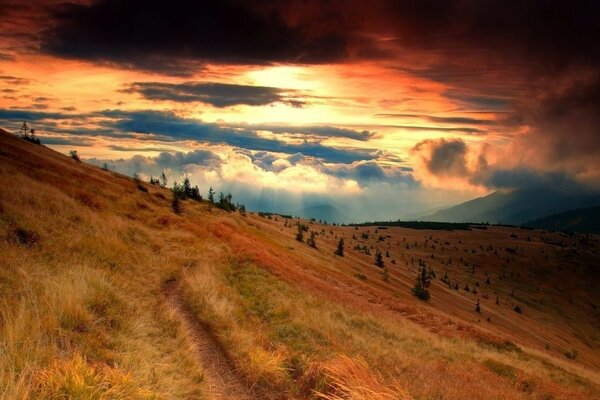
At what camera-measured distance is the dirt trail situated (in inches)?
374

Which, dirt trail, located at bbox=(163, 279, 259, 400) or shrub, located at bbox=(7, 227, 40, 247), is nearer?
dirt trail, located at bbox=(163, 279, 259, 400)

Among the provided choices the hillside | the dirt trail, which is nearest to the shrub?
the hillside

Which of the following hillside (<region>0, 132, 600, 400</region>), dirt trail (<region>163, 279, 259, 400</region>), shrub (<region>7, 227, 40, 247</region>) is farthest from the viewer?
shrub (<region>7, 227, 40, 247</region>)

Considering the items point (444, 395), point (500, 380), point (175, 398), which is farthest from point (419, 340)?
point (175, 398)

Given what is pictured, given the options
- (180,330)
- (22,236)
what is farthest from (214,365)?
(22,236)

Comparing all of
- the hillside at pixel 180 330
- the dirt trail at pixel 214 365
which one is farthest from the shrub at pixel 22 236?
the dirt trail at pixel 214 365

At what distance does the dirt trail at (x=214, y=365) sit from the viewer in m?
9.50

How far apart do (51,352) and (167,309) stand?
229 inches

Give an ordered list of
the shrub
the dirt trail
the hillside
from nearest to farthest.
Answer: the hillside → the dirt trail → the shrub

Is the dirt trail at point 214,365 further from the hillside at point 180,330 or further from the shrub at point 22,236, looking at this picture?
the shrub at point 22,236

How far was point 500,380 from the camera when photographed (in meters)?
15.8

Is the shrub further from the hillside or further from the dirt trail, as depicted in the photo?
the dirt trail

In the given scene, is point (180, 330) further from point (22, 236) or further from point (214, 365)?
point (22, 236)

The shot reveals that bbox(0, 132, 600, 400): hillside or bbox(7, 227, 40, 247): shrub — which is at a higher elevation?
bbox(7, 227, 40, 247): shrub
